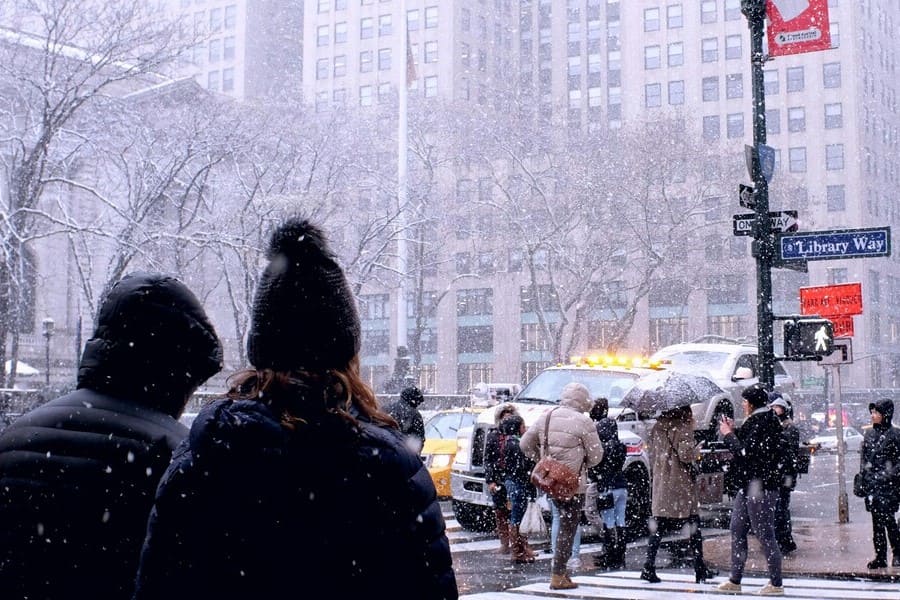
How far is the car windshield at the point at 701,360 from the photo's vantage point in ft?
62.0

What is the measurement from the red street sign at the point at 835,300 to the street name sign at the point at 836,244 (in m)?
3.63

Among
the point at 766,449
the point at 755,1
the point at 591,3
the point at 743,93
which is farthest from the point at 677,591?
the point at 591,3

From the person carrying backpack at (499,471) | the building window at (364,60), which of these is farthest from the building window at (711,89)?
the person carrying backpack at (499,471)

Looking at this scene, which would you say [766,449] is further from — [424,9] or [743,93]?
[424,9]

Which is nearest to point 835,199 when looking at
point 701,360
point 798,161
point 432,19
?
point 798,161

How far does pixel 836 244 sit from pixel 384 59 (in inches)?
3174

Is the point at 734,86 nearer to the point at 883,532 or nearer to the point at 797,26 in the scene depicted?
the point at 797,26

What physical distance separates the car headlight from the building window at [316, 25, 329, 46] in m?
80.2

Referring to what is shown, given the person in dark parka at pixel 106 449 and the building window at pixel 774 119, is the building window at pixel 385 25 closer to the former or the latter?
the building window at pixel 774 119

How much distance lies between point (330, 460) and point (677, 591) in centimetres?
827

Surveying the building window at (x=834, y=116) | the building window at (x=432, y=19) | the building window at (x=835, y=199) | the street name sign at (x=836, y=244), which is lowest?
the street name sign at (x=836, y=244)

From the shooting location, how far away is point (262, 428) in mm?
2344

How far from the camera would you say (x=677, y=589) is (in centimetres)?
1008

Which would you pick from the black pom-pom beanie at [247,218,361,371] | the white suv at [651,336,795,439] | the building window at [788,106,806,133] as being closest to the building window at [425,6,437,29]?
the building window at [788,106,806,133]
